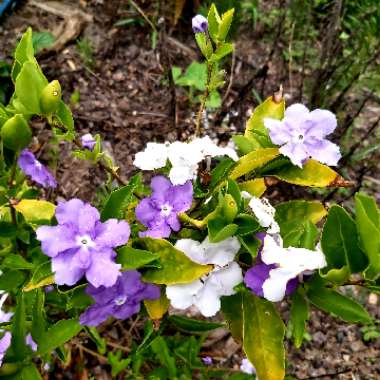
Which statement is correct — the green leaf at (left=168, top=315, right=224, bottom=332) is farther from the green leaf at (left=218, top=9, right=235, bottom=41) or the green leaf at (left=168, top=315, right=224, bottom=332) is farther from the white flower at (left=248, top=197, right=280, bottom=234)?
the green leaf at (left=218, top=9, right=235, bottom=41)

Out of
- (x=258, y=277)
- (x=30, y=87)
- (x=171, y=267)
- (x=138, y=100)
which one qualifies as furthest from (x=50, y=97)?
(x=138, y=100)

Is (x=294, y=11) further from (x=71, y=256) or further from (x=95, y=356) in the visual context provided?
(x=71, y=256)

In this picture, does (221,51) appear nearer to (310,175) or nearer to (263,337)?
(310,175)

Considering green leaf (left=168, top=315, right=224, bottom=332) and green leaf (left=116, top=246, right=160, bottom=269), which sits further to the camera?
A: green leaf (left=168, top=315, right=224, bottom=332)

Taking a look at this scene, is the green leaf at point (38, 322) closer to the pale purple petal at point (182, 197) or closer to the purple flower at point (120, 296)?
the purple flower at point (120, 296)

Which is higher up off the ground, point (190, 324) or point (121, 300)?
point (121, 300)

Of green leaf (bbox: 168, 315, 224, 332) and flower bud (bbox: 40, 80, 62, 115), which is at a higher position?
flower bud (bbox: 40, 80, 62, 115)

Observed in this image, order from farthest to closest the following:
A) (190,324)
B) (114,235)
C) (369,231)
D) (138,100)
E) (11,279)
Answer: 1. (138,100)
2. (190,324)
3. (11,279)
4. (114,235)
5. (369,231)

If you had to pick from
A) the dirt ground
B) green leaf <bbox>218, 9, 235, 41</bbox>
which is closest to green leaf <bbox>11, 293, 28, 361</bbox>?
green leaf <bbox>218, 9, 235, 41</bbox>
